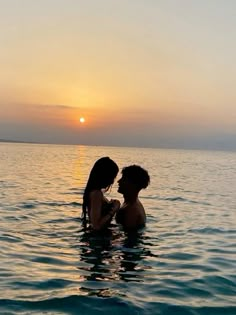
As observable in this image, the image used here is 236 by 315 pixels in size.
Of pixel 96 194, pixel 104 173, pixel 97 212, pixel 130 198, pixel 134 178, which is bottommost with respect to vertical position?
pixel 97 212

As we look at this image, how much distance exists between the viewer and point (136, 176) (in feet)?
34.5

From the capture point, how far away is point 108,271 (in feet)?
25.8

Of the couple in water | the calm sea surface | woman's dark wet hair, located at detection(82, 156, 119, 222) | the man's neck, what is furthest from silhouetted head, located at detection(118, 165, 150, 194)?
the calm sea surface

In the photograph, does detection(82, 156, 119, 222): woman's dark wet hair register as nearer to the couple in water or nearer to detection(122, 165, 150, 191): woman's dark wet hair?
the couple in water

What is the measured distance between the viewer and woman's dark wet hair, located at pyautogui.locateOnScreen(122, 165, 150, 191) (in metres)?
10.5

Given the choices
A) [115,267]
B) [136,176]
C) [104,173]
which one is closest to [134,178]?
[136,176]

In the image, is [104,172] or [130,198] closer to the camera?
[104,172]

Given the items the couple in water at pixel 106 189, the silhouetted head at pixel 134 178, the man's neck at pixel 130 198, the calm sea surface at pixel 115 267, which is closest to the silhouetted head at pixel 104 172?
the couple in water at pixel 106 189

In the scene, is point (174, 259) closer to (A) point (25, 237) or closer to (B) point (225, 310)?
(B) point (225, 310)

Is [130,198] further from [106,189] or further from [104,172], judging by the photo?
[104,172]

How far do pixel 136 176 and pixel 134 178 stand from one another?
7 cm

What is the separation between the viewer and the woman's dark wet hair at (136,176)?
10.5 m

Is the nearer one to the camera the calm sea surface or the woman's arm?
the calm sea surface

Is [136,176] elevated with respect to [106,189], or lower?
elevated
